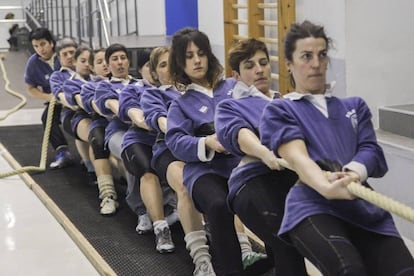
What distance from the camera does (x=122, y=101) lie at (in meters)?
4.41

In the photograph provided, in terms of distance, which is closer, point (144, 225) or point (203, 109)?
point (203, 109)

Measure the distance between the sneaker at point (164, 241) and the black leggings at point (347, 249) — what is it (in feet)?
5.09

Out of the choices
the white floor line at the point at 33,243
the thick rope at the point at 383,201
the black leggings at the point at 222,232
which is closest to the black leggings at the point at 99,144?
the white floor line at the point at 33,243

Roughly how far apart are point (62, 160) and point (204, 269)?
284cm

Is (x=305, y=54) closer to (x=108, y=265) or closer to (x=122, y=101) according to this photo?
(x=108, y=265)

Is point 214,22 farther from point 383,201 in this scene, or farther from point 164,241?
point 383,201

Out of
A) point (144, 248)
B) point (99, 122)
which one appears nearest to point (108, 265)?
point (144, 248)

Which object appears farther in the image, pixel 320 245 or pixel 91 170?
pixel 91 170

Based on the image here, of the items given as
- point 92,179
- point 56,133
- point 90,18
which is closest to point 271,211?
point 92,179

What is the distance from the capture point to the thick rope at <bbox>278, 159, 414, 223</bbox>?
2.16m

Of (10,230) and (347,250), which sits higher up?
(347,250)

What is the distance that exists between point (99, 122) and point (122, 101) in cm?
75

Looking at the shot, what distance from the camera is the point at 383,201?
7.36 feet

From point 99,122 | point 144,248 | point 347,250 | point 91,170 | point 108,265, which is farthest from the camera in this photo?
point 91,170
